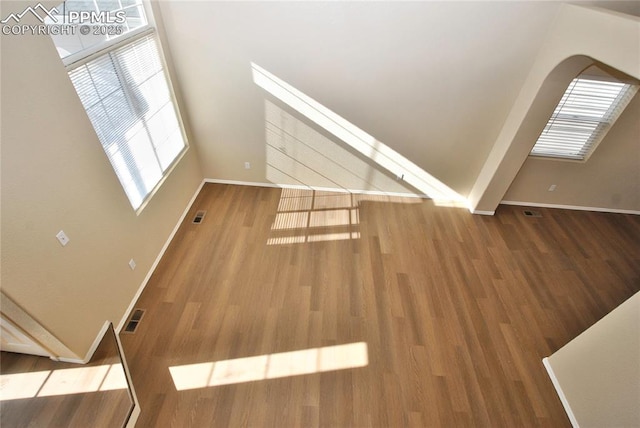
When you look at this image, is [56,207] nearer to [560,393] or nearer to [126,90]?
[126,90]

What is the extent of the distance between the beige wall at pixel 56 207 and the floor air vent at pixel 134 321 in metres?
0.12

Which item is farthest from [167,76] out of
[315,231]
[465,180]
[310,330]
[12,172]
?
[465,180]

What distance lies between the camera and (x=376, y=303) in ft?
11.9

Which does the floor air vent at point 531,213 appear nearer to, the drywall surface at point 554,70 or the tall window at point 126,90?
the drywall surface at point 554,70

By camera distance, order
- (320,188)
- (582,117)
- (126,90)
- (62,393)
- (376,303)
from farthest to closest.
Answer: (320,188)
(582,117)
(376,303)
(126,90)
(62,393)

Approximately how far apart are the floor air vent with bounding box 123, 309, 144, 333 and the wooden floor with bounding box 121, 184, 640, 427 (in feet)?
0.26

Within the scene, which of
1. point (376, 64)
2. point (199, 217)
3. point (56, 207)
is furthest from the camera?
point (199, 217)

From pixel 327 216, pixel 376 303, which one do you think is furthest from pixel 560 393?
pixel 327 216

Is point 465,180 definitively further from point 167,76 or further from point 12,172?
point 12,172

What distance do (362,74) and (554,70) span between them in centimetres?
209

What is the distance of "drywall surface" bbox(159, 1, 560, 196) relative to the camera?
353cm

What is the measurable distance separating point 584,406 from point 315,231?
3286mm

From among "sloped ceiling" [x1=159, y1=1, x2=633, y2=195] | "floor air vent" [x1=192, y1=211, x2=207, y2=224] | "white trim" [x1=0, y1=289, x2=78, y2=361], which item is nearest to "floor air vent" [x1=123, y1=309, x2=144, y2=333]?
"white trim" [x1=0, y1=289, x2=78, y2=361]

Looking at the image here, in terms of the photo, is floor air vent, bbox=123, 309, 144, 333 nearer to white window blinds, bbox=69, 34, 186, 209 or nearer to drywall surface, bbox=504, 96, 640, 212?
white window blinds, bbox=69, 34, 186, 209
